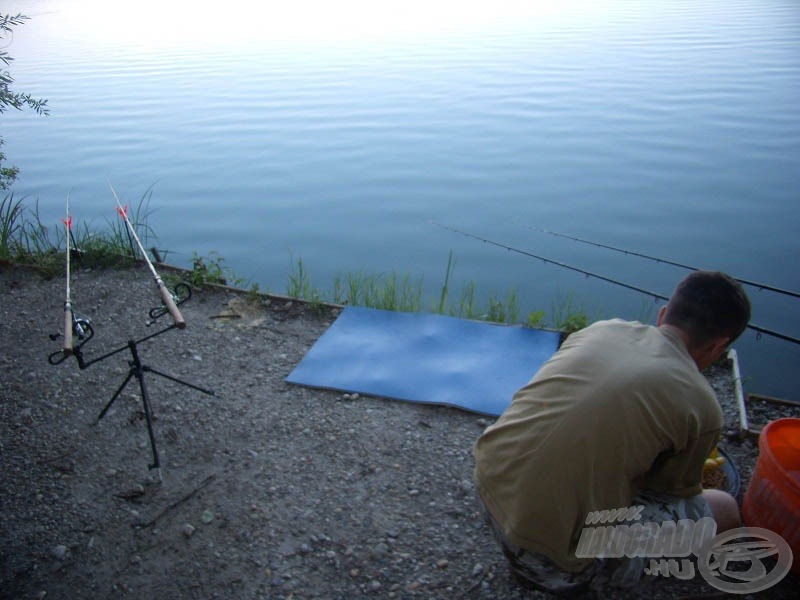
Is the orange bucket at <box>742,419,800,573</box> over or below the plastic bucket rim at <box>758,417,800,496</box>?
below

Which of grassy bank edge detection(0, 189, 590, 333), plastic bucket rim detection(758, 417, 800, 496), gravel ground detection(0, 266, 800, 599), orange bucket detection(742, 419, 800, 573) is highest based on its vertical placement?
plastic bucket rim detection(758, 417, 800, 496)

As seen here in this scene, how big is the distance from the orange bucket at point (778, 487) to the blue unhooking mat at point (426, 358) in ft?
3.43

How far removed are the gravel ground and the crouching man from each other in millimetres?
373

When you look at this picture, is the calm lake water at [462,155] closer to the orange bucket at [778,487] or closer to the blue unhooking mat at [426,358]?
the blue unhooking mat at [426,358]

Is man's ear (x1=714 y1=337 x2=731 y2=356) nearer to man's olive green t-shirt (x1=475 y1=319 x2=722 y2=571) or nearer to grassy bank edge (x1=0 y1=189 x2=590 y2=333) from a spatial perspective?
man's olive green t-shirt (x1=475 y1=319 x2=722 y2=571)

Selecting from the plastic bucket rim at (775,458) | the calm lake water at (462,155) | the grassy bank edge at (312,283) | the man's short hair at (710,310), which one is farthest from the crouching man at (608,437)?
the calm lake water at (462,155)

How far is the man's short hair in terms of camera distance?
72.0 inches

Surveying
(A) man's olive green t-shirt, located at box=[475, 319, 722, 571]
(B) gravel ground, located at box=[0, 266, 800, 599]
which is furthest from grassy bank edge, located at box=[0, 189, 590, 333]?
(A) man's olive green t-shirt, located at box=[475, 319, 722, 571]

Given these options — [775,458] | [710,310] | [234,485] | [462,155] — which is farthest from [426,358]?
[462,155]

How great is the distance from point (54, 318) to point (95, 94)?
24.8 feet

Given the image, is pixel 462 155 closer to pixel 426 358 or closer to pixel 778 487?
pixel 426 358

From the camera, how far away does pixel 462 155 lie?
23.7ft

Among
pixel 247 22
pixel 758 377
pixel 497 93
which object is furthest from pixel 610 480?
pixel 247 22

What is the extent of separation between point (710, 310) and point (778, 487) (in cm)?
70
